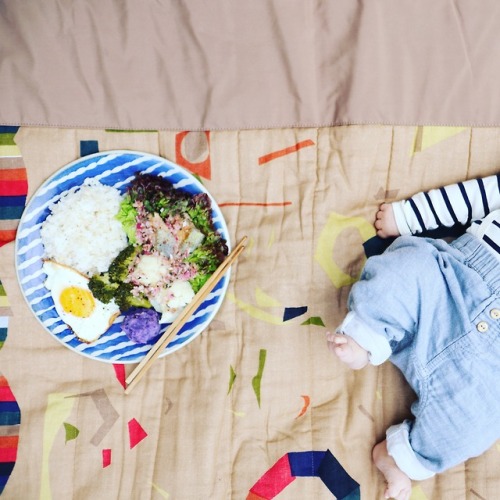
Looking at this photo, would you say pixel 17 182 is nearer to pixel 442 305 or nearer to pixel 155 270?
pixel 155 270

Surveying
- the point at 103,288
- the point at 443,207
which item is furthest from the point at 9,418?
the point at 443,207

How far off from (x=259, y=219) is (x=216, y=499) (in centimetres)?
64

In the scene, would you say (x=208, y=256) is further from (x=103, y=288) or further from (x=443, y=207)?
(x=443, y=207)

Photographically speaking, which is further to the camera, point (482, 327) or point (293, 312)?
point (293, 312)

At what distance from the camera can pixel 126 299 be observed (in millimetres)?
1287

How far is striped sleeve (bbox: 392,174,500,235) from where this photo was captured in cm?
131

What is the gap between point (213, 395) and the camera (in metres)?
1.32

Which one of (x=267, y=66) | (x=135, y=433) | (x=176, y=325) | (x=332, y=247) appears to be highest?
(x=267, y=66)

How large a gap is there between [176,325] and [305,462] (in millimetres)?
427

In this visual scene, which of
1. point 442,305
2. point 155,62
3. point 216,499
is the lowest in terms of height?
point 216,499

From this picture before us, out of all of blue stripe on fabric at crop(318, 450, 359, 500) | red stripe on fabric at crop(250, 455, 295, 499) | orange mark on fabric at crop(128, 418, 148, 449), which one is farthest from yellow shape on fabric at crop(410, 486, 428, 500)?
orange mark on fabric at crop(128, 418, 148, 449)

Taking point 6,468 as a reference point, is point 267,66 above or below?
above

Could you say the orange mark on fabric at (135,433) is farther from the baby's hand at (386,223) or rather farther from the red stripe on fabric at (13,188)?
the baby's hand at (386,223)

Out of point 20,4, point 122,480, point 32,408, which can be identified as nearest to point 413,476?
point 122,480
